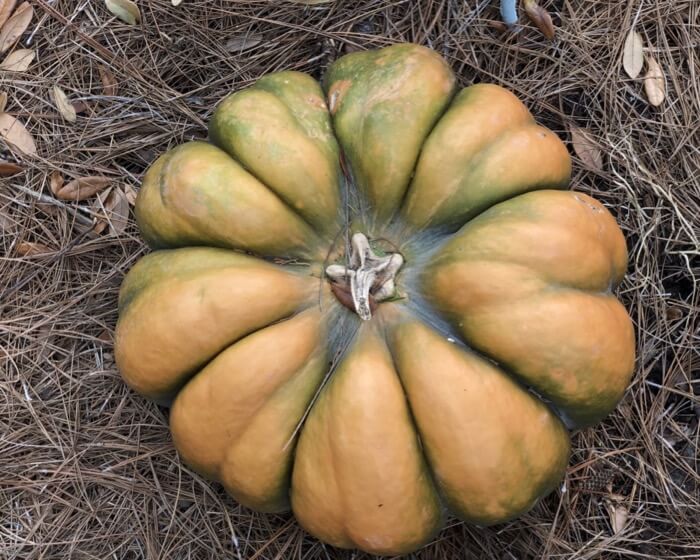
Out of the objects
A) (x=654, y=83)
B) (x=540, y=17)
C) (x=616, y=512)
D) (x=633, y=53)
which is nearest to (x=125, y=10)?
(x=540, y=17)

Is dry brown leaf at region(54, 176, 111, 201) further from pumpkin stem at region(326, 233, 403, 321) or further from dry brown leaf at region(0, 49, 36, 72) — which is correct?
pumpkin stem at region(326, 233, 403, 321)

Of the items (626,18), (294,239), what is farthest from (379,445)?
(626,18)

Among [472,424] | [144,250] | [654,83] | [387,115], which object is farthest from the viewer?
[144,250]

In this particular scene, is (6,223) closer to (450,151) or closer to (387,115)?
(387,115)

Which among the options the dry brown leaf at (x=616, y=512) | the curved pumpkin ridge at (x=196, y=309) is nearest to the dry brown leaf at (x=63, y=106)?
the curved pumpkin ridge at (x=196, y=309)

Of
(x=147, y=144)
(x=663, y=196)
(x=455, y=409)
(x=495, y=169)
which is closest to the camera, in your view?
(x=455, y=409)

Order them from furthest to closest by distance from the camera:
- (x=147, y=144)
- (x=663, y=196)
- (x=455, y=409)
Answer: (x=147, y=144), (x=663, y=196), (x=455, y=409)

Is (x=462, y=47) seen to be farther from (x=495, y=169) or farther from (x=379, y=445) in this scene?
(x=379, y=445)
